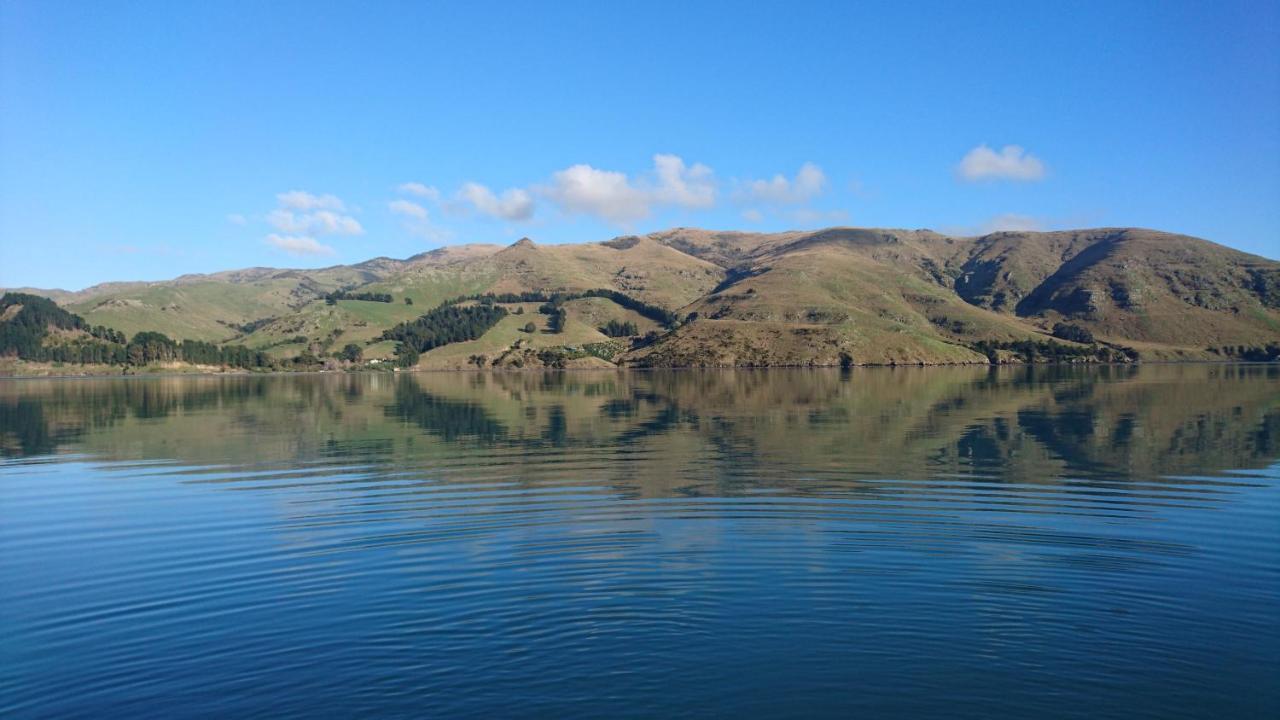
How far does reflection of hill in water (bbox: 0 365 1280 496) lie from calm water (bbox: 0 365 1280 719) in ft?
2.80

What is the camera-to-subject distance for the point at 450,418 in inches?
3681

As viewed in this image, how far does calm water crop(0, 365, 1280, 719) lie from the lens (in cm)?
1659

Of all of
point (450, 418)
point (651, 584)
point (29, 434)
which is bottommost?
point (651, 584)

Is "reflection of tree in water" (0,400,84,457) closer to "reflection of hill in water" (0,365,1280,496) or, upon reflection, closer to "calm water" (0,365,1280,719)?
"reflection of hill in water" (0,365,1280,496)

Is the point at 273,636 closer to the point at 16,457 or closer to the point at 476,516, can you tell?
the point at 476,516

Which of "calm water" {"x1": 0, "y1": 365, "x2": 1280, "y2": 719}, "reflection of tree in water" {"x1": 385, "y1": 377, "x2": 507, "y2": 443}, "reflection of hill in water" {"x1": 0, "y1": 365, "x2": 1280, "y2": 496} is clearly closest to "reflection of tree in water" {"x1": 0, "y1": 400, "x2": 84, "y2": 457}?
"reflection of hill in water" {"x1": 0, "y1": 365, "x2": 1280, "y2": 496}

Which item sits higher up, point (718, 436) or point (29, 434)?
point (29, 434)

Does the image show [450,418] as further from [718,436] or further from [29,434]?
[29,434]

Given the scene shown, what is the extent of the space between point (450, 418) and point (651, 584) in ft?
240

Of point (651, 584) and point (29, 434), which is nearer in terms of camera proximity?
point (651, 584)

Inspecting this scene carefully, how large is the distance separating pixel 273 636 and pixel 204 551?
1206cm

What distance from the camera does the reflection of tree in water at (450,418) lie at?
7463 cm

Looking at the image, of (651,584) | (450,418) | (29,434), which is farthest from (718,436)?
(29,434)

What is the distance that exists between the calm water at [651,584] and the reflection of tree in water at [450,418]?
1799cm
